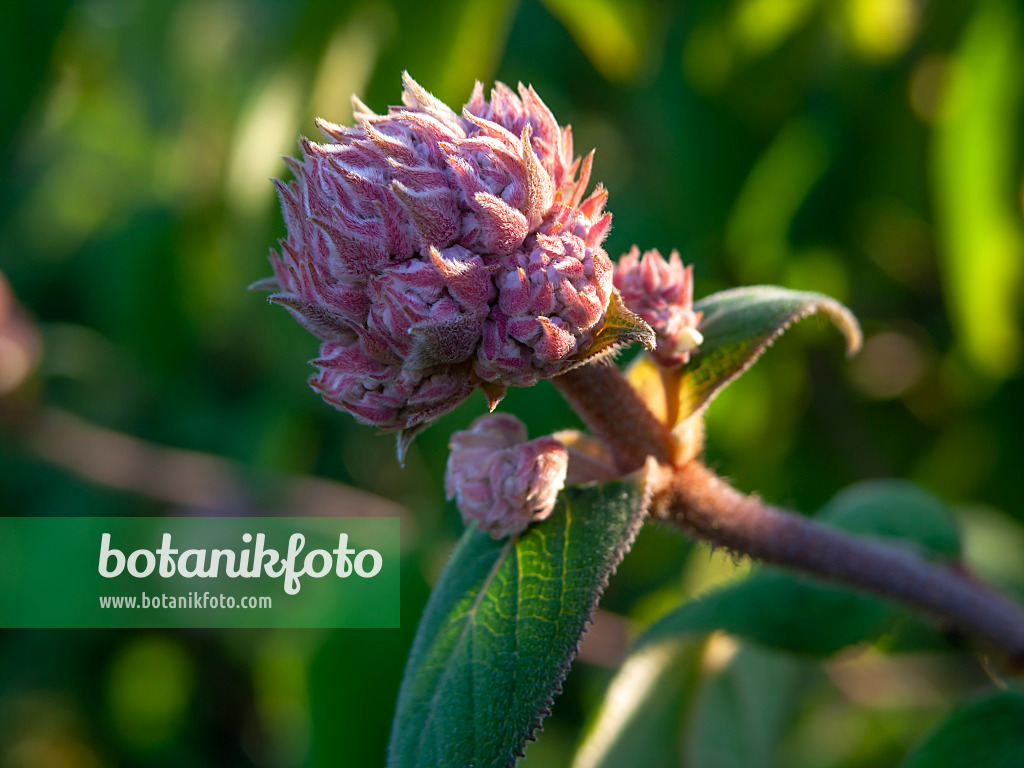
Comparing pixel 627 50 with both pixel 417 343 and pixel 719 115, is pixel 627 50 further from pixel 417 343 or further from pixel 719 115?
pixel 417 343

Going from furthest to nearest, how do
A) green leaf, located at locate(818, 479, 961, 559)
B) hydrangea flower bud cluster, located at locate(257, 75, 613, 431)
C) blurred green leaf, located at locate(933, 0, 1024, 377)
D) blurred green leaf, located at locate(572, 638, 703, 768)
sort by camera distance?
1. blurred green leaf, located at locate(933, 0, 1024, 377)
2. green leaf, located at locate(818, 479, 961, 559)
3. blurred green leaf, located at locate(572, 638, 703, 768)
4. hydrangea flower bud cluster, located at locate(257, 75, 613, 431)

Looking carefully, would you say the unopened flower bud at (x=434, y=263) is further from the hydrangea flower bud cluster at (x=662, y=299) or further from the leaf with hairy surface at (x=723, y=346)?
the leaf with hairy surface at (x=723, y=346)

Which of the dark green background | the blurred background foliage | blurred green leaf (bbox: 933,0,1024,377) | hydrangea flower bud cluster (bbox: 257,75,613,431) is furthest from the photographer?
the dark green background

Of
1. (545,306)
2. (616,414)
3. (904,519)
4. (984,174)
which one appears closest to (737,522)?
(616,414)

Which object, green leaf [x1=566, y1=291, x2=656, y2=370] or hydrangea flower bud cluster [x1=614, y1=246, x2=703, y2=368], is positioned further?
hydrangea flower bud cluster [x1=614, y1=246, x2=703, y2=368]

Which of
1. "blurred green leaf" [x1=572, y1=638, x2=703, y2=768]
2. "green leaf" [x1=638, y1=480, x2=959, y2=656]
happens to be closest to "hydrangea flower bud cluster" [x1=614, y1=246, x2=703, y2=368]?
"green leaf" [x1=638, y1=480, x2=959, y2=656]

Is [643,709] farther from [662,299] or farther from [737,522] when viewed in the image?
[662,299]

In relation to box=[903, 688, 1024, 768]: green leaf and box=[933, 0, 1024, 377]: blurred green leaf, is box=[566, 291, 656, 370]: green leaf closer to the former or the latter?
box=[903, 688, 1024, 768]: green leaf

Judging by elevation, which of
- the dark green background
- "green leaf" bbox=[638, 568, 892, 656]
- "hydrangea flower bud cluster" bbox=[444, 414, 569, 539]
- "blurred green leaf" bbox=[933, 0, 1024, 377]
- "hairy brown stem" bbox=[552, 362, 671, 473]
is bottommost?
the dark green background
